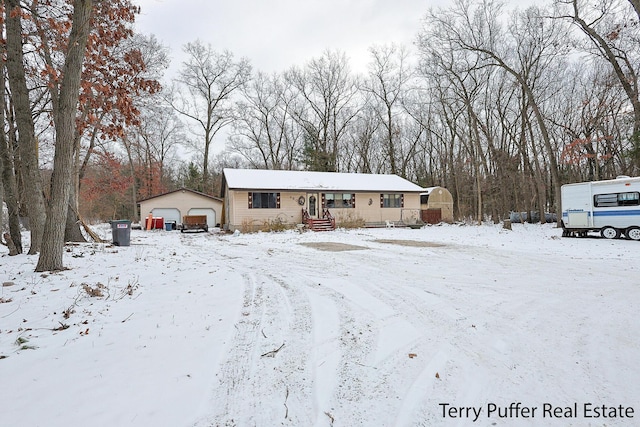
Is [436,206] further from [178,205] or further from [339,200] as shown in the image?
[178,205]

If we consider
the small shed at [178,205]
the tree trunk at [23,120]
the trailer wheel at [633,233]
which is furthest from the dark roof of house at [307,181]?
the trailer wheel at [633,233]

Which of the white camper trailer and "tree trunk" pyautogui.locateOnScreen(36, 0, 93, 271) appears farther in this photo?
the white camper trailer

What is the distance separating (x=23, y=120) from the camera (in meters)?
8.24

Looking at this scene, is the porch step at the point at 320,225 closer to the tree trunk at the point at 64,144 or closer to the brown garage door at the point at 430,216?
the brown garage door at the point at 430,216

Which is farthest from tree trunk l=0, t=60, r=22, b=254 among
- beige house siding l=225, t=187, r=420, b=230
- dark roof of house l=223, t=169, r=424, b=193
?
beige house siding l=225, t=187, r=420, b=230

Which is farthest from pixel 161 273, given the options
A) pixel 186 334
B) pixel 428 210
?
pixel 428 210

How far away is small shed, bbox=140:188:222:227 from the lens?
2620 centimetres

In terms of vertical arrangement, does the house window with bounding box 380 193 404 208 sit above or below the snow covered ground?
above

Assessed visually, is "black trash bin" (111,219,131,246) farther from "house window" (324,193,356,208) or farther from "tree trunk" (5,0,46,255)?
"house window" (324,193,356,208)

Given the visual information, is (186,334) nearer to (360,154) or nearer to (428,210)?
(428,210)

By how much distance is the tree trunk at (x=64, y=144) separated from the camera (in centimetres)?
666

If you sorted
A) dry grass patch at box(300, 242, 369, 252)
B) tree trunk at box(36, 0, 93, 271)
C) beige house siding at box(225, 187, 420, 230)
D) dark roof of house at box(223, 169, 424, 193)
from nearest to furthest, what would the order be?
tree trunk at box(36, 0, 93, 271)
dry grass patch at box(300, 242, 369, 252)
beige house siding at box(225, 187, 420, 230)
dark roof of house at box(223, 169, 424, 193)

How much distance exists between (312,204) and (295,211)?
1.43 metres

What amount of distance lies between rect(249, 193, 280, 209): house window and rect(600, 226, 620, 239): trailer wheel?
17.7 metres
